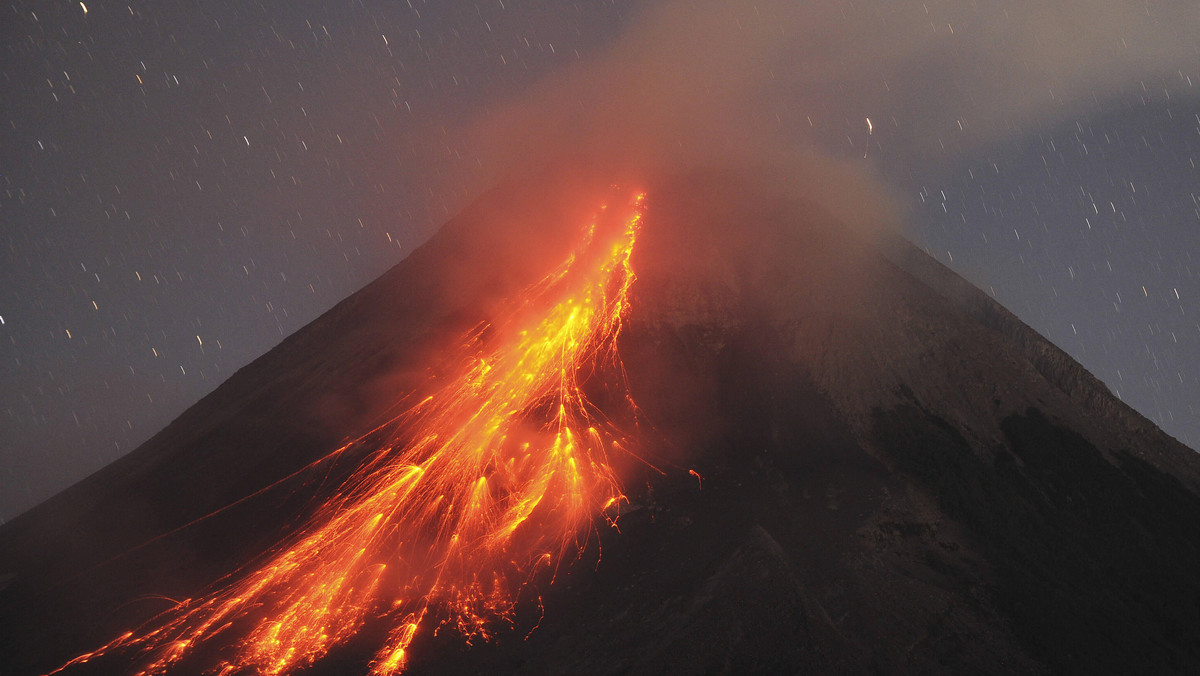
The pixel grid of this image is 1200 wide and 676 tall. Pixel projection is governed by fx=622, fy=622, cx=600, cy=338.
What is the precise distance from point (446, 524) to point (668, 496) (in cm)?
898

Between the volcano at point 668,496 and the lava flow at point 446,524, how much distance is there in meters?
0.14

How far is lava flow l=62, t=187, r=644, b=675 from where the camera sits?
19.6 meters

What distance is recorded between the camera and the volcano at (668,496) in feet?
59.0

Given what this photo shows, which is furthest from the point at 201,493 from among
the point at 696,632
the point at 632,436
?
the point at 696,632

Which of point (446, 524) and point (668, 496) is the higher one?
point (446, 524)

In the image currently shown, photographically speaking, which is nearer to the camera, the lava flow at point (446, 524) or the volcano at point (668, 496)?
the volcano at point (668, 496)

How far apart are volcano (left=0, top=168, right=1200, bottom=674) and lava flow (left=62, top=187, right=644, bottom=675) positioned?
137 mm

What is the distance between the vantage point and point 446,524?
2497 cm

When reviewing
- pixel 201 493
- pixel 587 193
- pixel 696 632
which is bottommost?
pixel 696 632

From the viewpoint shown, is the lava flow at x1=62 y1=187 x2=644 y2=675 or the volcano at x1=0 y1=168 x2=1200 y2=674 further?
→ the lava flow at x1=62 y1=187 x2=644 y2=675

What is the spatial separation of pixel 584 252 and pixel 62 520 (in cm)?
3249

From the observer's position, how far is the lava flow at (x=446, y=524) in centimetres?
1959

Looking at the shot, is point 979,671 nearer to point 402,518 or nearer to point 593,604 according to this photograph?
point 593,604

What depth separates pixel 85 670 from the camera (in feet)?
61.6
